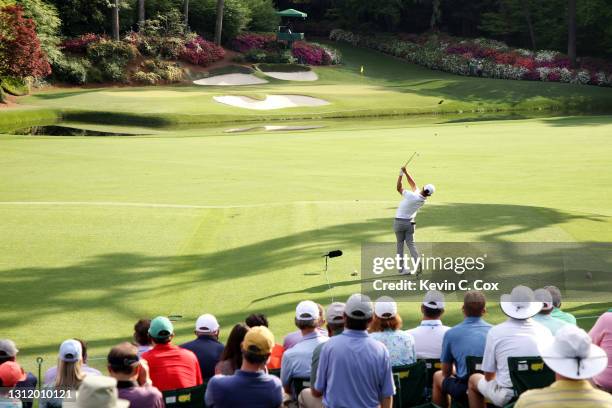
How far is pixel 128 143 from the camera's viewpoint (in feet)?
110

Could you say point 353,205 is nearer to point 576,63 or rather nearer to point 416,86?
point 416,86

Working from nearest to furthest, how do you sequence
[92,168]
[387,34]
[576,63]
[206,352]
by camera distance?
[206,352]
[92,168]
[576,63]
[387,34]

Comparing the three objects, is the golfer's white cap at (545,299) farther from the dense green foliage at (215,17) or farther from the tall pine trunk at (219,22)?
the dense green foliage at (215,17)

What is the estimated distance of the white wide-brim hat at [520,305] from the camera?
7453 mm

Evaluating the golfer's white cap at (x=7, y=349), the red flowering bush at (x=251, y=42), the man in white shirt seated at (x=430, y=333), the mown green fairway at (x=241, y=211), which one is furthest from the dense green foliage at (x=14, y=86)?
the man in white shirt seated at (x=430, y=333)

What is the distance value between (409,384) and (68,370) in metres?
2.76

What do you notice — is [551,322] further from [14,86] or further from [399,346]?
[14,86]

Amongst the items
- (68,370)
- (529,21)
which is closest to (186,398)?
(68,370)

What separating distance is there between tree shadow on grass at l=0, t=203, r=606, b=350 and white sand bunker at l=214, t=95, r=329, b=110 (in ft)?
113

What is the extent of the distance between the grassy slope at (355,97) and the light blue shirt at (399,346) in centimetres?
3938

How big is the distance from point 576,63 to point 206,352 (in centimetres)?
6616

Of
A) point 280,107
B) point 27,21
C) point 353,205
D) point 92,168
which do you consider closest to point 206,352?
point 353,205

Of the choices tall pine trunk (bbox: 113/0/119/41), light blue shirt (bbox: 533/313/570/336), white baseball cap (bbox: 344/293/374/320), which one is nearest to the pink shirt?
light blue shirt (bbox: 533/313/570/336)

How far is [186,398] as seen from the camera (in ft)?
23.1
